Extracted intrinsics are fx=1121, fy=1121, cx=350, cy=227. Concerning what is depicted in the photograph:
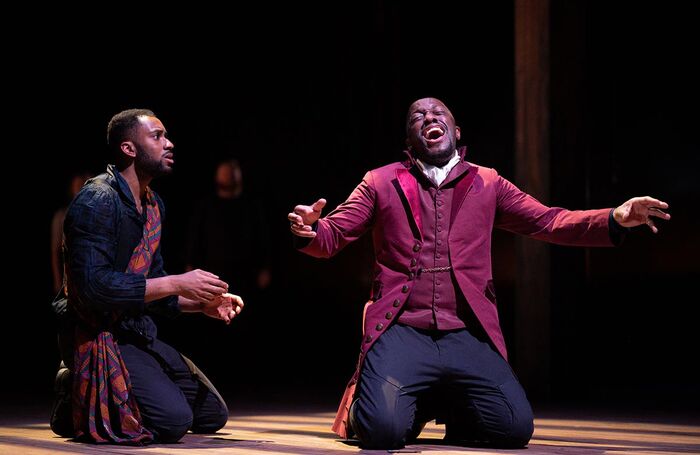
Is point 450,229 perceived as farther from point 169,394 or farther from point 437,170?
point 169,394

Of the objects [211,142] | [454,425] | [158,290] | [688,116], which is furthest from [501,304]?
[158,290]

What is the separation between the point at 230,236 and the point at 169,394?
9.34ft

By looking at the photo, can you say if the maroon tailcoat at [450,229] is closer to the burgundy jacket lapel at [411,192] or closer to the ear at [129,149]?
the burgundy jacket lapel at [411,192]

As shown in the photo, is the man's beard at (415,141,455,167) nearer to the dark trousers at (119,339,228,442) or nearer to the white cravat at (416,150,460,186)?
the white cravat at (416,150,460,186)

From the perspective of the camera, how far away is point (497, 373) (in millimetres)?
3678

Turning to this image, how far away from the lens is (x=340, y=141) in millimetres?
7762

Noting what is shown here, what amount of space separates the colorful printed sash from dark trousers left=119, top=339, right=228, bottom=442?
4 cm

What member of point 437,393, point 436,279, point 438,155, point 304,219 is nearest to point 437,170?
point 438,155

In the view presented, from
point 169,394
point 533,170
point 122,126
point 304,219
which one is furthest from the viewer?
point 533,170

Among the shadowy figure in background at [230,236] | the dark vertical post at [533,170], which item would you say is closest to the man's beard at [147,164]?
the dark vertical post at [533,170]

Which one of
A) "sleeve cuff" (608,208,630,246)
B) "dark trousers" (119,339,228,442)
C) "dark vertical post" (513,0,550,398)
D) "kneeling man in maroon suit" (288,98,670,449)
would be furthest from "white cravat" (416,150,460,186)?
"dark vertical post" (513,0,550,398)

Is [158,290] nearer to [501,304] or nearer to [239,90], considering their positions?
[501,304]

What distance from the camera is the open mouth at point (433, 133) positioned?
12.7 feet

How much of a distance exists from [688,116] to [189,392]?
3.83 meters
